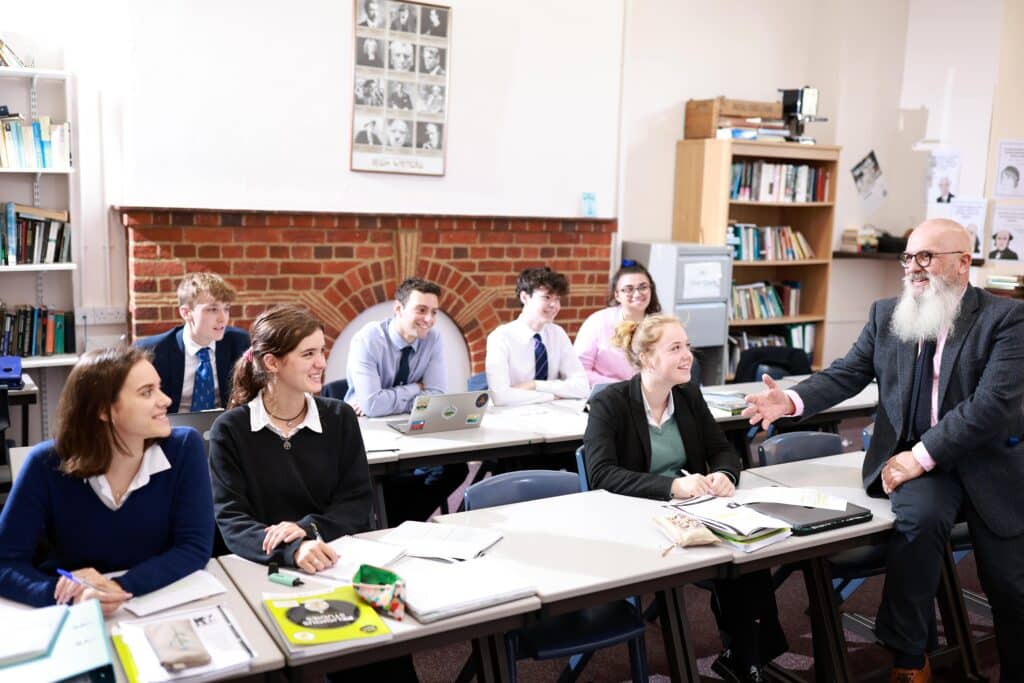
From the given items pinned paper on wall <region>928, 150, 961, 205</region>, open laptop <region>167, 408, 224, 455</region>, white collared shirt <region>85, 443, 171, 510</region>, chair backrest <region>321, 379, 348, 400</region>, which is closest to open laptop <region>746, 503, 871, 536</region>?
white collared shirt <region>85, 443, 171, 510</region>

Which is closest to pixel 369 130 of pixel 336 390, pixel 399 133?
pixel 399 133

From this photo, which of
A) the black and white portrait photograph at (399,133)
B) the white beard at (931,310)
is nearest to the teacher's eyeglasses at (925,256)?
the white beard at (931,310)

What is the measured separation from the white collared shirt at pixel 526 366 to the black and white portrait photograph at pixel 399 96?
5.58ft

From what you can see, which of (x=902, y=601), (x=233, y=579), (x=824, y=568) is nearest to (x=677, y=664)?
(x=824, y=568)

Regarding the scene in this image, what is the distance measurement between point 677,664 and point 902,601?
2.73 ft

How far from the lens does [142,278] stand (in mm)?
4895

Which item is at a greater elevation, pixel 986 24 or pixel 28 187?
pixel 986 24

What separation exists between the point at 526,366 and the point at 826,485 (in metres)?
1.70

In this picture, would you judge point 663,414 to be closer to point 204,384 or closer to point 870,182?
point 204,384

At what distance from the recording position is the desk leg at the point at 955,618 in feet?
10.6

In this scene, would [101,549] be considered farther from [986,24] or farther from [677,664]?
[986,24]

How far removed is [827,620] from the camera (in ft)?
9.35

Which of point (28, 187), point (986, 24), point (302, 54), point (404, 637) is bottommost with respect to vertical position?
point (404, 637)

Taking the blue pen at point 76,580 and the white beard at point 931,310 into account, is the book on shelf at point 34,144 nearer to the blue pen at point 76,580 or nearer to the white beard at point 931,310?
the blue pen at point 76,580
